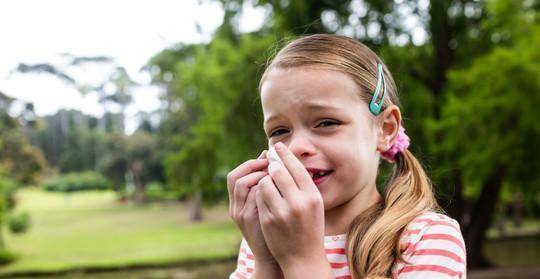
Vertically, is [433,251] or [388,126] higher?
[388,126]

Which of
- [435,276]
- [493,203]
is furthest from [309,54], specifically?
[493,203]

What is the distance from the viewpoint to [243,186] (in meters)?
0.89

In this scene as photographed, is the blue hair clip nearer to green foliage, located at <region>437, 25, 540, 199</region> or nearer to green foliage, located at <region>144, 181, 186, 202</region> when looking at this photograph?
green foliage, located at <region>437, 25, 540, 199</region>

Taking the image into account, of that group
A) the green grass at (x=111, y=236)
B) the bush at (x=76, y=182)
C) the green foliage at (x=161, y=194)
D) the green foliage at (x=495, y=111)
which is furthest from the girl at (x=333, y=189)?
the bush at (x=76, y=182)

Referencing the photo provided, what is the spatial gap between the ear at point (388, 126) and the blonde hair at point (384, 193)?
0.02 meters

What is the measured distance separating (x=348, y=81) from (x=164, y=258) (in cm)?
1302

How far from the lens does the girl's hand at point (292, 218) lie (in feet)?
2.63

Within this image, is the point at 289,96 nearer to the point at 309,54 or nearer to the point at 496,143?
the point at 309,54

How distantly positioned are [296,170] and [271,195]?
6cm

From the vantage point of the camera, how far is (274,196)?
2.66 ft

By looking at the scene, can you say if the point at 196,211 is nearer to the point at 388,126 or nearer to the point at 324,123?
the point at 388,126

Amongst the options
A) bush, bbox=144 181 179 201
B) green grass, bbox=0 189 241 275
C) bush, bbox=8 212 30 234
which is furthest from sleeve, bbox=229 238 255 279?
bush, bbox=144 181 179 201

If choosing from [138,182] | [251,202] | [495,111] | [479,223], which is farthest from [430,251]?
[138,182]

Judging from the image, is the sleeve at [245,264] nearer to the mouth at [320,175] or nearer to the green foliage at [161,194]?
the mouth at [320,175]
